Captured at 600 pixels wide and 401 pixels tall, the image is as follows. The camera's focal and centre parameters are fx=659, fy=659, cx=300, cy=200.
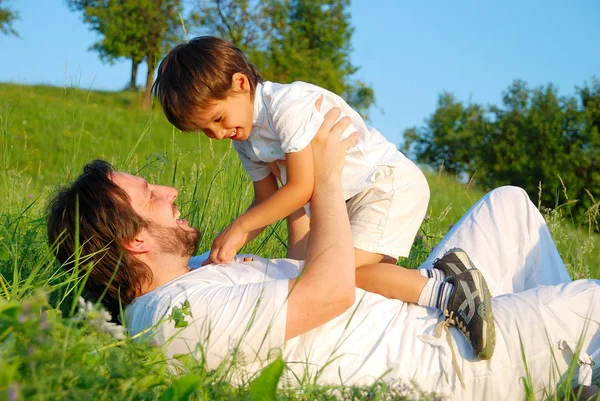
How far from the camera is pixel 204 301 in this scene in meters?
2.05

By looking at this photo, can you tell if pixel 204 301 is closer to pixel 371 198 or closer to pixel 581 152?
pixel 371 198

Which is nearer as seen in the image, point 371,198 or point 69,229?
point 69,229

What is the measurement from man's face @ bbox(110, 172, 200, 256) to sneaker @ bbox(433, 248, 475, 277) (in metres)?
0.99

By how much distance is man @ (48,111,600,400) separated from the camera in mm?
2027

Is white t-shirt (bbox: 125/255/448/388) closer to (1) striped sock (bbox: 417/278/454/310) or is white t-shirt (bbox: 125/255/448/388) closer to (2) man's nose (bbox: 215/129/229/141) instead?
(1) striped sock (bbox: 417/278/454/310)

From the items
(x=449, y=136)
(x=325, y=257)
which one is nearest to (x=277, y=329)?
(x=325, y=257)

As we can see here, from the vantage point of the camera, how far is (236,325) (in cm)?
199

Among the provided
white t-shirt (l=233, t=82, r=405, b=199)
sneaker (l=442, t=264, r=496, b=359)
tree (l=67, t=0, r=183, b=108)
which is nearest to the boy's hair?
white t-shirt (l=233, t=82, r=405, b=199)

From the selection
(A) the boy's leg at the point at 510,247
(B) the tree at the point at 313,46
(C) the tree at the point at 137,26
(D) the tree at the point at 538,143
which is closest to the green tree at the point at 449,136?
(D) the tree at the point at 538,143

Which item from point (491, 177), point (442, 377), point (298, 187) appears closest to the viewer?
point (442, 377)

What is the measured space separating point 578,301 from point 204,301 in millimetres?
1315

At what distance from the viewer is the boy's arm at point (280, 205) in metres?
2.49

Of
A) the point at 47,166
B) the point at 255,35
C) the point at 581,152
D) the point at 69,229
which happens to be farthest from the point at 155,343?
the point at 581,152

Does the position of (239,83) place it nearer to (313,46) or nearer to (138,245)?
(138,245)
